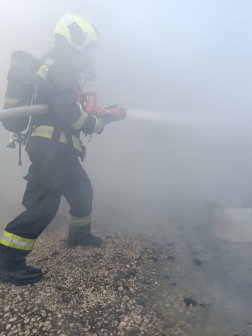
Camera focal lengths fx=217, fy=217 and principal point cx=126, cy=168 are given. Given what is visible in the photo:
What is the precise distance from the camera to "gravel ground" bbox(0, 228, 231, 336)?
1.29 metres

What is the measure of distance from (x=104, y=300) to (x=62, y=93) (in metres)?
1.64

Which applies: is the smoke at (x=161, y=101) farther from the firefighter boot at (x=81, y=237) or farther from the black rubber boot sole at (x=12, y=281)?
the black rubber boot sole at (x=12, y=281)

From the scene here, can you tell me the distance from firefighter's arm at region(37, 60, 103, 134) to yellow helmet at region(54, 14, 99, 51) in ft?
1.04

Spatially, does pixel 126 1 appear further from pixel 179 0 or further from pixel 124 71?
pixel 124 71

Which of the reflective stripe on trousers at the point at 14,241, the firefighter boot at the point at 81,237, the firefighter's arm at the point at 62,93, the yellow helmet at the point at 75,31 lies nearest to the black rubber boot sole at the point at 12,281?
the reflective stripe on trousers at the point at 14,241

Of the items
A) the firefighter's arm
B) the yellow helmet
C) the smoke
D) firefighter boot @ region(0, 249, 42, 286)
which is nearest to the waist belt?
the firefighter's arm

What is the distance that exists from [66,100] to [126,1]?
3.12 metres

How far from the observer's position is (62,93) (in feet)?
6.00

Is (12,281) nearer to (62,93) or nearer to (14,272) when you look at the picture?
(14,272)

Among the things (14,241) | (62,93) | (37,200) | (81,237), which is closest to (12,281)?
(14,241)

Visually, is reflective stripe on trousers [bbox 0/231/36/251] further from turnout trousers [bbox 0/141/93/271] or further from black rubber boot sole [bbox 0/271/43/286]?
black rubber boot sole [bbox 0/271/43/286]

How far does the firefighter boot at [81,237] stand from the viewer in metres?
2.39

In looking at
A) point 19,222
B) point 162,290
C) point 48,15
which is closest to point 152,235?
point 162,290

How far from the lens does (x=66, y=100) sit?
181 centimetres
